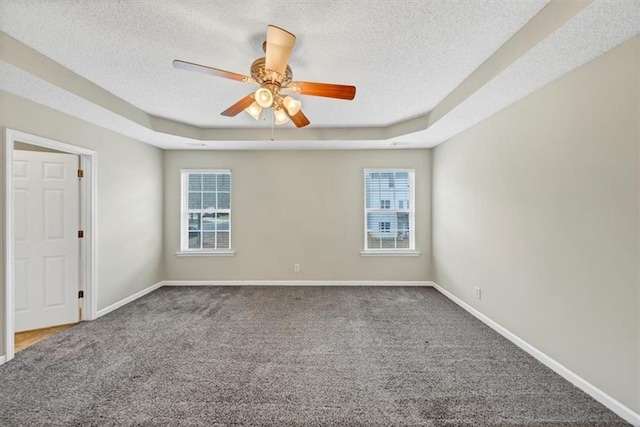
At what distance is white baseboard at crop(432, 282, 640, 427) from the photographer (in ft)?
5.36

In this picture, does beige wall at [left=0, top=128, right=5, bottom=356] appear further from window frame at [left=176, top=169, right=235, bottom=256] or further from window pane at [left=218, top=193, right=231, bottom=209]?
window pane at [left=218, top=193, right=231, bottom=209]

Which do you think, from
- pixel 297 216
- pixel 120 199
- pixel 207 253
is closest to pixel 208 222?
pixel 207 253

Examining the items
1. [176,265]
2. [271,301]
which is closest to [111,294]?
[176,265]

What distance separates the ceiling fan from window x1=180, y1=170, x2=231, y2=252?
255 cm

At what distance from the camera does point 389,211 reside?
4.59 m

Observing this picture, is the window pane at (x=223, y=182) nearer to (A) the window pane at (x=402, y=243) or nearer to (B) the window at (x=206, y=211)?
(B) the window at (x=206, y=211)

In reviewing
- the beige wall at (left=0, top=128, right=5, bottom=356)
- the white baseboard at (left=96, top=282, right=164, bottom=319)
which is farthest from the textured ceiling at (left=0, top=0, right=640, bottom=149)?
the white baseboard at (left=96, top=282, right=164, bottom=319)

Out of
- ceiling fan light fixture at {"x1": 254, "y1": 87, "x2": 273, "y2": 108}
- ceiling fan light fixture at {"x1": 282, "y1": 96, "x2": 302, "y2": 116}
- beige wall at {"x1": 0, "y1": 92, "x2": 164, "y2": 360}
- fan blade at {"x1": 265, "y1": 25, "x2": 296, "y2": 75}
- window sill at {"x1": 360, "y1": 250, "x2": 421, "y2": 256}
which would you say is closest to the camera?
fan blade at {"x1": 265, "y1": 25, "x2": 296, "y2": 75}

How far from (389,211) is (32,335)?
4822 mm

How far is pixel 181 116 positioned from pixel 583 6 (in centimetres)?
386

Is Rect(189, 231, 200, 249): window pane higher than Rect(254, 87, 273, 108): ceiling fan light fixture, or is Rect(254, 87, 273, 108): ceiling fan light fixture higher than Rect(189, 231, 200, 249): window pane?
Rect(254, 87, 273, 108): ceiling fan light fixture

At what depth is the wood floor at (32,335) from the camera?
2602 mm

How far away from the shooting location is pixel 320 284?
451 cm

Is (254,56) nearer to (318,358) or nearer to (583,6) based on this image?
(583,6)
